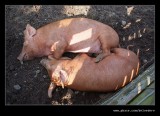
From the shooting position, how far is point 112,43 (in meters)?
4.72

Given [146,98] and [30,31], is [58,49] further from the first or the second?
[146,98]

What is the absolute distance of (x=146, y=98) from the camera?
404 centimetres

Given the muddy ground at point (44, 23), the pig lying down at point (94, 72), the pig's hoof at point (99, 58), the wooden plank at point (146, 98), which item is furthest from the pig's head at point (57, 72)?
the wooden plank at point (146, 98)

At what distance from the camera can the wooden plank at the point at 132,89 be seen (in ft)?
13.6

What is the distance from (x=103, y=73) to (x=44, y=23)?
1474 millimetres

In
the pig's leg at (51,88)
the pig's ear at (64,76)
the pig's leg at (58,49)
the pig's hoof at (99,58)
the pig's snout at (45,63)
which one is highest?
the pig's leg at (58,49)

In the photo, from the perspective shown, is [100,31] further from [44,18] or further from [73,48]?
[44,18]

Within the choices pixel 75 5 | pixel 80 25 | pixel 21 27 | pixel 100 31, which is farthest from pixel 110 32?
pixel 21 27

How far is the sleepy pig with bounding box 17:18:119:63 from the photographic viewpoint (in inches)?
184

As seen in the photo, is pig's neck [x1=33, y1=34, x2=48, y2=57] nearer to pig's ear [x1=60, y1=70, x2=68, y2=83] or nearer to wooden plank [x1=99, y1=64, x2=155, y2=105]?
pig's ear [x1=60, y1=70, x2=68, y2=83]

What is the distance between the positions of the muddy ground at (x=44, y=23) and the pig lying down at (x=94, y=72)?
0.19 metres

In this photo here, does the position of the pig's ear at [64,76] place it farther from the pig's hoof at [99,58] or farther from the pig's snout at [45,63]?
the pig's hoof at [99,58]

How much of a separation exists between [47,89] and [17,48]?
863mm

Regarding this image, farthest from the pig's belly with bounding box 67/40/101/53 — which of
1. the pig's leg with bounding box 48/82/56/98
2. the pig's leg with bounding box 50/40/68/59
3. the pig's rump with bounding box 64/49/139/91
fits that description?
the pig's leg with bounding box 48/82/56/98
